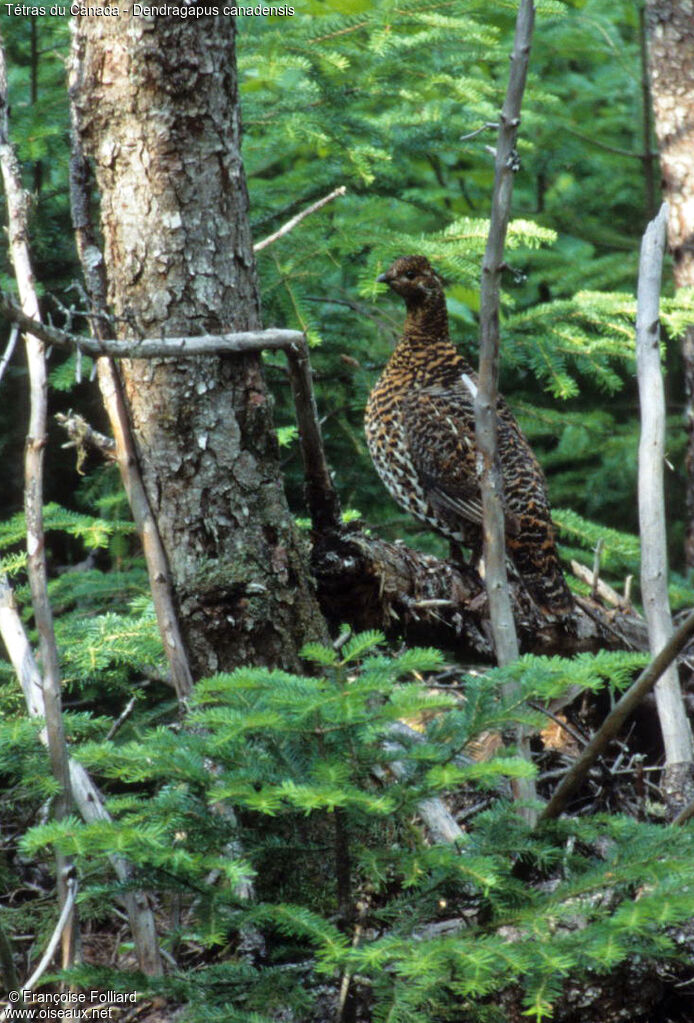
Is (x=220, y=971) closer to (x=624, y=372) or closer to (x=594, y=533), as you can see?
A: (x=594, y=533)

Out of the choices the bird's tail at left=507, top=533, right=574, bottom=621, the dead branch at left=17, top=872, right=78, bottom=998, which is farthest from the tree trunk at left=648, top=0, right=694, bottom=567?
the dead branch at left=17, top=872, right=78, bottom=998

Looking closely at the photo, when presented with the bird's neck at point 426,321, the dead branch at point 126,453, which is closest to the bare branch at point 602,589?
the bird's neck at point 426,321

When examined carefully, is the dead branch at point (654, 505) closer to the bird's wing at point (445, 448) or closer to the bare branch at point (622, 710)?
the bare branch at point (622, 710)

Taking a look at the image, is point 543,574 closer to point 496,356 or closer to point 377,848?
point 496,356

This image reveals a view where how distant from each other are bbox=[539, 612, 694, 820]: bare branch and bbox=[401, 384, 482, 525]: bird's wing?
231cm

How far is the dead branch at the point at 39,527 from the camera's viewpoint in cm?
210

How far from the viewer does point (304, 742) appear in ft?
5.89

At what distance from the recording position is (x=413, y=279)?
453 cm

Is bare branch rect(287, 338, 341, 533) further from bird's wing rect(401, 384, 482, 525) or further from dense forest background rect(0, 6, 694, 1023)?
bird's wing rect(401, 384, 482, 525)

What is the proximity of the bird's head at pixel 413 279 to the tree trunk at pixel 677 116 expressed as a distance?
55.2 inches

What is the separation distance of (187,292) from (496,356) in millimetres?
741

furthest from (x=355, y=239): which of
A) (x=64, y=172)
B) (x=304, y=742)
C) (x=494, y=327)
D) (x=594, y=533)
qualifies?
(x=304, y=742)

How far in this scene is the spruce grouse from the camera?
4164mm

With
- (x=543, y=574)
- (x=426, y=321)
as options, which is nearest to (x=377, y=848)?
(x=543, y=574)
